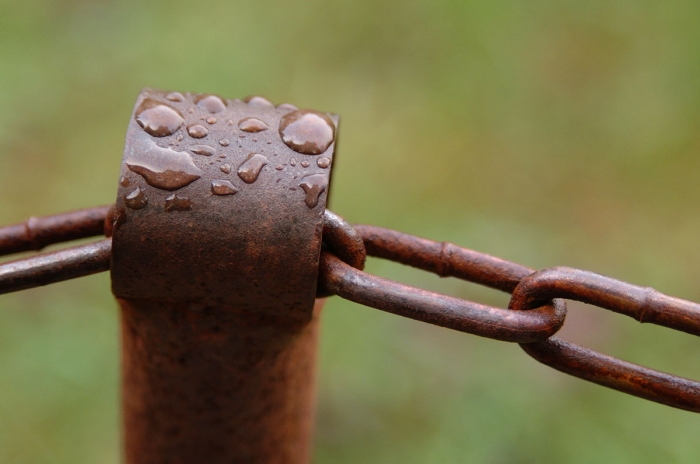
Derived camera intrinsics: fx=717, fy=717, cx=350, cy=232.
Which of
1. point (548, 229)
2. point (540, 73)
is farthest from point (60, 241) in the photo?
point (540, 73)

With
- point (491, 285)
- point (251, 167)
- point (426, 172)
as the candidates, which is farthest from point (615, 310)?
point (426, 172)

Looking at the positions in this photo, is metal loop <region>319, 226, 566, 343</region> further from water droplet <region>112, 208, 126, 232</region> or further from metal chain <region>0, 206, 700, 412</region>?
water droplet <region>112, 208, 126, 232</region>

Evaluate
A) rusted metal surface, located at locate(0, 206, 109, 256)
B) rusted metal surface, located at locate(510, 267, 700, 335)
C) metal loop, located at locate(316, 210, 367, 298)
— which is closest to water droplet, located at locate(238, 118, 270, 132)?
metal loop, located at locate(316, 210, 367, 298)

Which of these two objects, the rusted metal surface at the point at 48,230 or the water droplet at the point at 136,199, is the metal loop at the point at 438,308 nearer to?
the water droplet at the point at 136,199

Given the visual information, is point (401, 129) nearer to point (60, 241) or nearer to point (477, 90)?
point (477, 90)

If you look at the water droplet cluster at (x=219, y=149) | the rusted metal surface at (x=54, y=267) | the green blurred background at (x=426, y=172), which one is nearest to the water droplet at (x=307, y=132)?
the water droplet cluster at (x=219, y=149)
